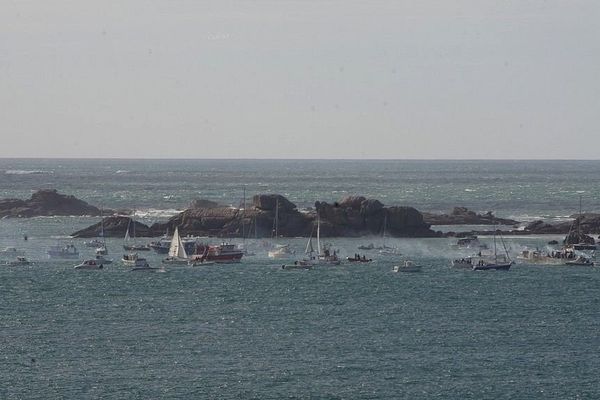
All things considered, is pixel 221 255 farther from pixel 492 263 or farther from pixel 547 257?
pixel 547 257

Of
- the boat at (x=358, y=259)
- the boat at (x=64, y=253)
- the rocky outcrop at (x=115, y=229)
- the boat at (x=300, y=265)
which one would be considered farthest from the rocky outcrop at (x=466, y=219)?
the boat at (x=64, y=253)

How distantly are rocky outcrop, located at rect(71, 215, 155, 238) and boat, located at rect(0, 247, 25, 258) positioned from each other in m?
17.9

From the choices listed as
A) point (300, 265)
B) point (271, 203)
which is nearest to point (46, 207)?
point (271, 203)

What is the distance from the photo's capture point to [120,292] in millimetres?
93250

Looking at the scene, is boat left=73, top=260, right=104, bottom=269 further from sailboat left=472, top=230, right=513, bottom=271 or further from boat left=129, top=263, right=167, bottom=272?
sailboat left=472, top=230, right=513, bottom=271

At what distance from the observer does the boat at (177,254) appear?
114 metres

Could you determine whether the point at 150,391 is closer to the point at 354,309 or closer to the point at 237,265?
the point at 354,309

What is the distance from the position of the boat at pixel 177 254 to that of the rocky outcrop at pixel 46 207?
201ft

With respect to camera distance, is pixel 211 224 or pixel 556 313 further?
pixel 211 224

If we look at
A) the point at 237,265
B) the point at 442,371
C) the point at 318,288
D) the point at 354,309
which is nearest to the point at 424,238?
the point at 237,265

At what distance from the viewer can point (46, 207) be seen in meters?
180

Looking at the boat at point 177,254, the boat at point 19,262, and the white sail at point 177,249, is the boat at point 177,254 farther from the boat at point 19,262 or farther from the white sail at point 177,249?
the boat at point 19,262

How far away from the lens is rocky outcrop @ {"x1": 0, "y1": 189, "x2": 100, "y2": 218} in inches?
6959

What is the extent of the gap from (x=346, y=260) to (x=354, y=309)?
101ft
